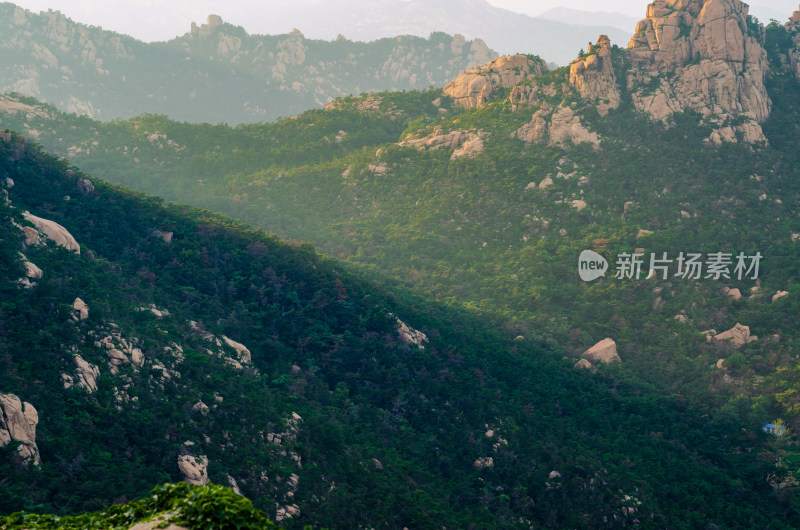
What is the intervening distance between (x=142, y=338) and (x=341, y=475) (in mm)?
13011

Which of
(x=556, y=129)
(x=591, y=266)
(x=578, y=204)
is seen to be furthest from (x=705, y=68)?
(x=591, y=266)

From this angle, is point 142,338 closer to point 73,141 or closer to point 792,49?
point 73,141

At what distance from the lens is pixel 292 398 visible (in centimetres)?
3547

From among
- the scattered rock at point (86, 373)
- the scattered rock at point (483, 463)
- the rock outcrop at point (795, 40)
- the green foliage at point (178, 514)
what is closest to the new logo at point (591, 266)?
the scattered rock at point (483, 463)

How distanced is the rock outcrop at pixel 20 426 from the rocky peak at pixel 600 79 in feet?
243

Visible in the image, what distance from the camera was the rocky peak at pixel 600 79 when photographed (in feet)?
262

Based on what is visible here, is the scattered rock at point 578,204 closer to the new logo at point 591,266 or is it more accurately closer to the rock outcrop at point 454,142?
the new logo at point 591,266

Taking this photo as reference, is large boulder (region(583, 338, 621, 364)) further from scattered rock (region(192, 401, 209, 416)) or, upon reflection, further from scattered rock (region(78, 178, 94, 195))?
scattered rock (region(78, 178, 94, 195))

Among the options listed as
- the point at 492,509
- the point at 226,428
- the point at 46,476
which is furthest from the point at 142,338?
the point at 492,509

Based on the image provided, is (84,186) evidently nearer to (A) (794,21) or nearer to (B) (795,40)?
(B) (795,40)

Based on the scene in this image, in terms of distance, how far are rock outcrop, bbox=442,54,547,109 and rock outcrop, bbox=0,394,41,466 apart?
7843 centimetres

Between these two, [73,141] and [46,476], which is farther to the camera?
[73,141]

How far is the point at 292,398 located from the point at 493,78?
237ft

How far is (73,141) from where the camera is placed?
8731 cm
